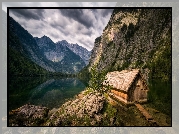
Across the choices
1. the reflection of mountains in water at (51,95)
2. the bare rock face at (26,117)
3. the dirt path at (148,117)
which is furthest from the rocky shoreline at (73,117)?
the reflection of mountains in water at (51,95)

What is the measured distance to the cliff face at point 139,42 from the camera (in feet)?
306

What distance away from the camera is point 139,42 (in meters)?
124

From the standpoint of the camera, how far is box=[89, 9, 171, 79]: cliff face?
93.2 meters

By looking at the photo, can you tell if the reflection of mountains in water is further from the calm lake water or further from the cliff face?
the cliff face

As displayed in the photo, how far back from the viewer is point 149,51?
113 metres

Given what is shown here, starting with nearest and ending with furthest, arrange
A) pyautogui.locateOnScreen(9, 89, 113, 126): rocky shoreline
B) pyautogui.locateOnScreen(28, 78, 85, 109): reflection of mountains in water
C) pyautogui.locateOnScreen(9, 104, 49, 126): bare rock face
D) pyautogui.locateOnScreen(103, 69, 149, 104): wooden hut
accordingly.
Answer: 1. pyautogui.locateOnScreen(9, 104, 49, 126): bare rock face
2. pyautogui.locateOnScreen(9, 89, 113, 126): rocky shoreline
3. pyautogui.locateOnScreen(103, 69, 149, 104): wooden hut
4. pyautogui.locateOnScreen(28, 78, 85, 109): reflection of mountains in water

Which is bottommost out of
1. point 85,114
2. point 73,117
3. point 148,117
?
point 148,117

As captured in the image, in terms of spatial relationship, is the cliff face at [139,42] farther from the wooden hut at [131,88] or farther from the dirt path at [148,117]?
the dirt path at [148,117]

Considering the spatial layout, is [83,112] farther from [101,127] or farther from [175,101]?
[175,101]

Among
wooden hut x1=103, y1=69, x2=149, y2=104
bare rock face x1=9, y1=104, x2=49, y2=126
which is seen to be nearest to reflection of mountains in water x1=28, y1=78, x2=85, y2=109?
wooden hut x1=103, y1=69, x2=149, y2=104

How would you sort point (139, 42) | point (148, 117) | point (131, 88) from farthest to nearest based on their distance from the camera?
point (139, 42), point (131, 88), point (148, 117)

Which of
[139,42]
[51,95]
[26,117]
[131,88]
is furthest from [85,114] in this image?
[139,42]

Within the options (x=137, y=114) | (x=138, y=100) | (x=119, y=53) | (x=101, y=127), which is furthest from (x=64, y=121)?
(x=119, y=53)

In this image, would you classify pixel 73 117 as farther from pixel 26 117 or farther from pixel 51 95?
pixel 51 95
